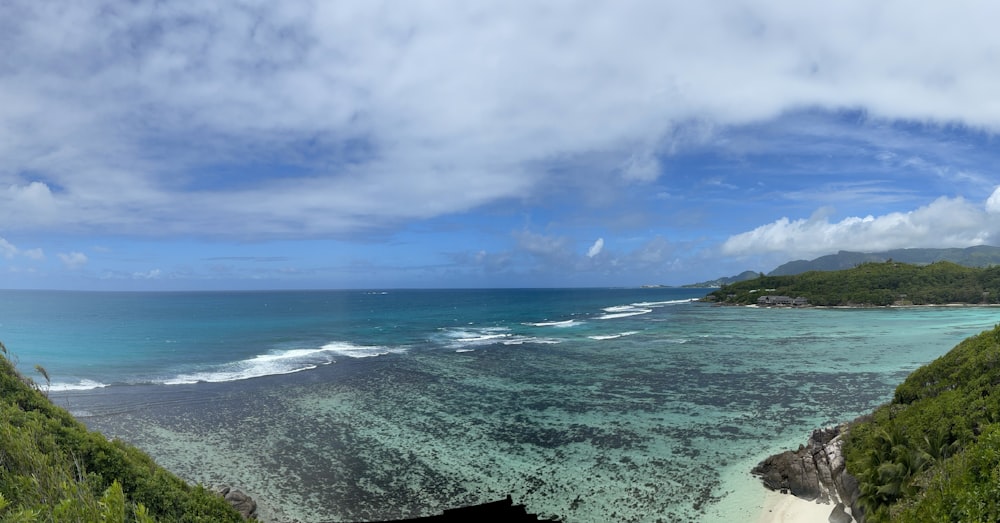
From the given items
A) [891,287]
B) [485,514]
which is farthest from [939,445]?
[891,287]

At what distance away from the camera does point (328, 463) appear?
19.1m

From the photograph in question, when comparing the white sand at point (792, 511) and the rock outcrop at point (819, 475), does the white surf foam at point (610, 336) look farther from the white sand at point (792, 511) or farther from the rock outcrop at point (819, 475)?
the white sand at point (792, 511)

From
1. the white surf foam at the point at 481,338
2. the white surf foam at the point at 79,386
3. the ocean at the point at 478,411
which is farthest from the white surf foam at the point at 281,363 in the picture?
the white surf foam at the point at 481,338

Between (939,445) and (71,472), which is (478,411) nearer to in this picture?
(71,472)

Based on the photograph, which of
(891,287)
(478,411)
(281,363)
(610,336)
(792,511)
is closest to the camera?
(792,511)

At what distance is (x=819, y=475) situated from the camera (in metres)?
15.6

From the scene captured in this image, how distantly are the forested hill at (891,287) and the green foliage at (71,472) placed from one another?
135 metres

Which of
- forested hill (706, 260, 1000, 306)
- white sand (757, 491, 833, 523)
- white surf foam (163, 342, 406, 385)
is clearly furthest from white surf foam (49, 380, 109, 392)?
forested hill (706, 260, 1000, 306)

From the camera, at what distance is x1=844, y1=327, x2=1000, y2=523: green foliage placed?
8.62m

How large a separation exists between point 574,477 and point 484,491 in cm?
357

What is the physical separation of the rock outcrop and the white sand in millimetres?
289

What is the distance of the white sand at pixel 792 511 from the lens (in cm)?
1384

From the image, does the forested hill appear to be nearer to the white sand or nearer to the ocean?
the ocean

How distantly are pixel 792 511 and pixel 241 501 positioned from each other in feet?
59.6
